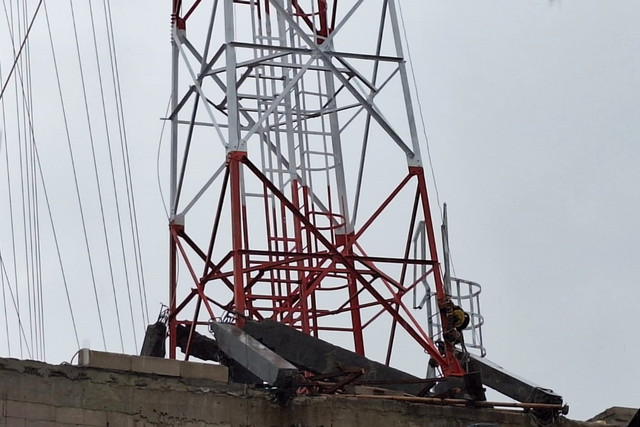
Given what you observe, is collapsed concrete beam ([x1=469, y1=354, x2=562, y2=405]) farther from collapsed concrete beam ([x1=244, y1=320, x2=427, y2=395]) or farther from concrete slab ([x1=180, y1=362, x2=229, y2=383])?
concrete slab ([x1=180, y1=362, x2=229, y2=383])

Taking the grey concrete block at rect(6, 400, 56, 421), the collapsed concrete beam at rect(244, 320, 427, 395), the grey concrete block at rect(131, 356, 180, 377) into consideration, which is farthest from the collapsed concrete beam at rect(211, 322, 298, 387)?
the grey concrete block at rect(6, 400, 56, 421)

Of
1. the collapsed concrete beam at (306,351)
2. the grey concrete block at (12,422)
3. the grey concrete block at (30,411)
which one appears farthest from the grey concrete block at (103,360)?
the collapsed concrete beam at (306,351)

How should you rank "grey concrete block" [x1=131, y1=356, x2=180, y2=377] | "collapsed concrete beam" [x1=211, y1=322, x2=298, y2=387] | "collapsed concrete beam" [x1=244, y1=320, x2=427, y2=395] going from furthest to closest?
1. "collapsed concrete beam" [x1=244, y1=320, x2=427, y2=395]
2. "collapsed concrete beam" [x1=211, y1=322, x2=298, y2=387]
3. "grey concrete block" [x1=131, y1=356, x2=180, y2=377]

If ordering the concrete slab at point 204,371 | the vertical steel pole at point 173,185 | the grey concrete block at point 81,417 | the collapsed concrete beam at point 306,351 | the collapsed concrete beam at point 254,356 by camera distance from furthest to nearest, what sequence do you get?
the vertical steel pole at point 173,185
the collapsed concrete beam at point 306,351
the collapsed concrete beam at point 254,356
the concrete slab at point 204,371
the grey concrete block at point 81,417

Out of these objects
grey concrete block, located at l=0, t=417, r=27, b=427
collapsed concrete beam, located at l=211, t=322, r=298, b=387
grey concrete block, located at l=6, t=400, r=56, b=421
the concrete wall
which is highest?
collapsed concrete beam, located at l=211, t=322, r=298, b=387

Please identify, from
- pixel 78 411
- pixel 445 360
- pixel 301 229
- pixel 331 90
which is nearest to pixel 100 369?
pixel 78 411

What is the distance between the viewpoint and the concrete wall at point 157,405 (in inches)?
736

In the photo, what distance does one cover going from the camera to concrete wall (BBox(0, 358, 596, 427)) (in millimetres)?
18703

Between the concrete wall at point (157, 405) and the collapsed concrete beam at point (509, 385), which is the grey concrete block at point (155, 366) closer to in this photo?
the concrete wall at point (157, 405)

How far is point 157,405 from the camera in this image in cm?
1973

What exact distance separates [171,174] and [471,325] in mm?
7285

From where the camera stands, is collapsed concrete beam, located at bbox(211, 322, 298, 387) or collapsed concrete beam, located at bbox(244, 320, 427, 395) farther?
collapsed concrete beam, located at bbox(244, 320, 427, 395)

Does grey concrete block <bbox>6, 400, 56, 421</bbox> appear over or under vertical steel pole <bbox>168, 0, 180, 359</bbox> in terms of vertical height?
under

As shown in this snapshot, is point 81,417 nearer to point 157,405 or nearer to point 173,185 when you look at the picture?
point 157,405
